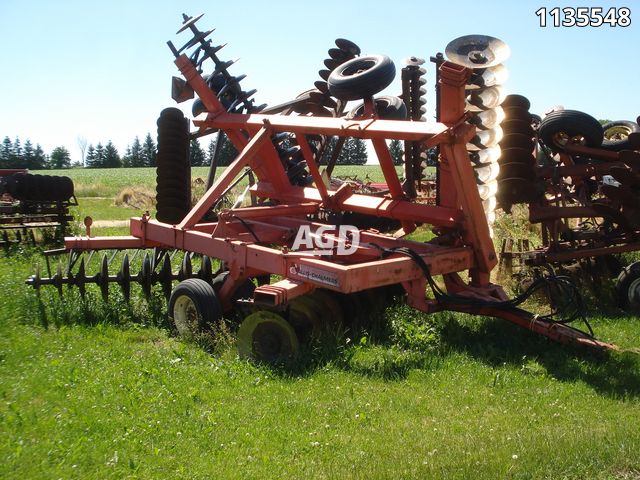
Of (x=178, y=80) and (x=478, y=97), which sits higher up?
(x=178, y=80)

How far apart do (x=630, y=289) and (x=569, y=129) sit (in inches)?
80.8

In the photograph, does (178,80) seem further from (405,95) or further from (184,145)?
(405,95)

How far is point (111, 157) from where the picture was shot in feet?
291

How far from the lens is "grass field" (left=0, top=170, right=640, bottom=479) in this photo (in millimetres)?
3904

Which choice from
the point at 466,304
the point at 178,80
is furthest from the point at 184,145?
the point at 466,304

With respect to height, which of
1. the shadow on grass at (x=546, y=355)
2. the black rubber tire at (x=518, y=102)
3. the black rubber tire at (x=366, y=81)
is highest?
the black rubber tire at (x=366, y=81)

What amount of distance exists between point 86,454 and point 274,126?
4.65 meters

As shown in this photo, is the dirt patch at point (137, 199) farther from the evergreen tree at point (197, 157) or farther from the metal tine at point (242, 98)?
the evergreen tree at point (197, 157)

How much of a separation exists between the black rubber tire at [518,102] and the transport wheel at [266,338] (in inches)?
144

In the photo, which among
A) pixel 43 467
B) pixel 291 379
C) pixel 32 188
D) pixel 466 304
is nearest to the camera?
pixel 43 467

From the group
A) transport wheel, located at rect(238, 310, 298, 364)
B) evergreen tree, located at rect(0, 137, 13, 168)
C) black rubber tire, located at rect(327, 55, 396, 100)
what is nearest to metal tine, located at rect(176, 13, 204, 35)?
black rubber tire, located at rect(327, 55, 396, 100)

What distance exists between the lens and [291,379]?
5.39 m

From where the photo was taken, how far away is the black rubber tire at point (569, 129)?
8.17 meters

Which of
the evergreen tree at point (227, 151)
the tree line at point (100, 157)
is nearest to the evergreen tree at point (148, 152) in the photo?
the tree line at point (100, 157)
